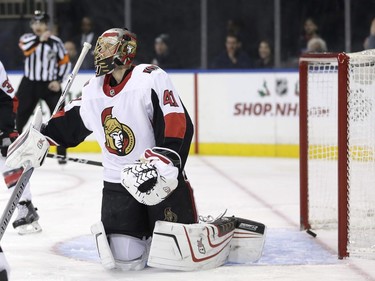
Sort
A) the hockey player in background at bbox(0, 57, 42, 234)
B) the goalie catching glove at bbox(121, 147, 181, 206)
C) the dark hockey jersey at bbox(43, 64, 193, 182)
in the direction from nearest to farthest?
1. the goalie catching glove at bbox(121, 147, 181, 206)
2. the dark hockey jersey at bbox(43, 64, 193, 182)
3. the hockey player in background at bbox(0, 57, 42, 234)

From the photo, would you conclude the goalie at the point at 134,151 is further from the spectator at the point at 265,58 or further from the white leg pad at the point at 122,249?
the spectator at the point at 265,58

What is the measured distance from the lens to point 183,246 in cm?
366

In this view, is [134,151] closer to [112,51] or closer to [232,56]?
[112,51]

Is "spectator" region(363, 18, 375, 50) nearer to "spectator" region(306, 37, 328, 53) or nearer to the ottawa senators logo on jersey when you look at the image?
"spectator" region(306, 37, 328, 53)

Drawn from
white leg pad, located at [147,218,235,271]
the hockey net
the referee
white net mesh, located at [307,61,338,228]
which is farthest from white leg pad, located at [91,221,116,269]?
the referee

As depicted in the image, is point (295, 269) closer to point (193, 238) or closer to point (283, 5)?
point (193, 238)

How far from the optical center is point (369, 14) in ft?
28.2

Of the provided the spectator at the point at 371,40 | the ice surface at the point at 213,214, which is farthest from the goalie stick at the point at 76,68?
the spectator at the point at 371,40

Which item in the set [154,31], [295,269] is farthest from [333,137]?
[154,31]

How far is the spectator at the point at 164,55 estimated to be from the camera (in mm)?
8977

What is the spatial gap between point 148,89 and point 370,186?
64.7 inches

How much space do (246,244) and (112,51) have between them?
0.91 m

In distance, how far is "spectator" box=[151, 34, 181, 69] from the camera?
8.98 metres

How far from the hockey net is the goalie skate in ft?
4.00
